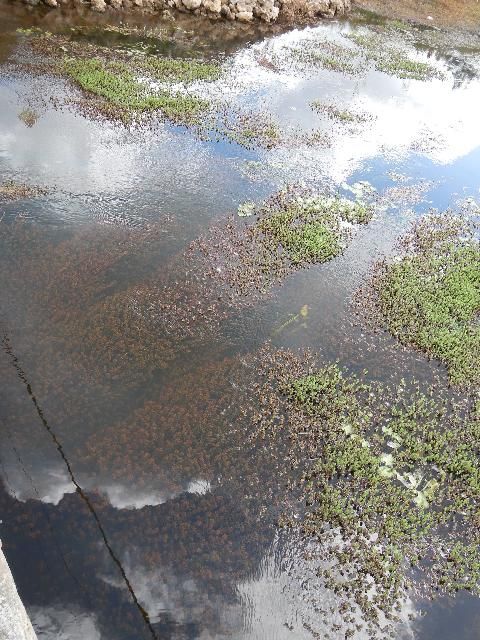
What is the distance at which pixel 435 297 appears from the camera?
562 inches

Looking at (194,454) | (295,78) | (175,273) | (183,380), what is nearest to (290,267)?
(175,273)

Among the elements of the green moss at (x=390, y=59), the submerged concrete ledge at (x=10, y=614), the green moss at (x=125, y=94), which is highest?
the green moss at (x=390, y=59)

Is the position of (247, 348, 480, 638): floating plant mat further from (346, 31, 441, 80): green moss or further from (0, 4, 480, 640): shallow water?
(346, 31, 441, 80): green moss

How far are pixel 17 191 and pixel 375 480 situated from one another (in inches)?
484

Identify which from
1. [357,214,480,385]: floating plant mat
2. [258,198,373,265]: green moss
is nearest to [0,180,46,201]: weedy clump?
[258,198,373,265]: green moss

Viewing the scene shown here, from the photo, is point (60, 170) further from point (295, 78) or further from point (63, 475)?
point (295, 78)

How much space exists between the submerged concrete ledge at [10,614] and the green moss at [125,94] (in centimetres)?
1698

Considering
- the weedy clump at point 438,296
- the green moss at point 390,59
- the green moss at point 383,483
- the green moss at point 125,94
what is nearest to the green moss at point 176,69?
the green moss at point 125,94

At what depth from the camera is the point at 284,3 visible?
31844mm

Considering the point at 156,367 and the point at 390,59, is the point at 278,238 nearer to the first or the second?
the point at 156,367

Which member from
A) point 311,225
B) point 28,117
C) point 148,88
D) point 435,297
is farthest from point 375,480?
point 148,88

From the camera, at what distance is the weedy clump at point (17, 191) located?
1517 cm

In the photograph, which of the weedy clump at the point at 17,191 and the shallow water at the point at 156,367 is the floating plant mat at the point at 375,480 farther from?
the weedy clump at the point at 17,191

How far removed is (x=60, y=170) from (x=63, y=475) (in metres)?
10.5
